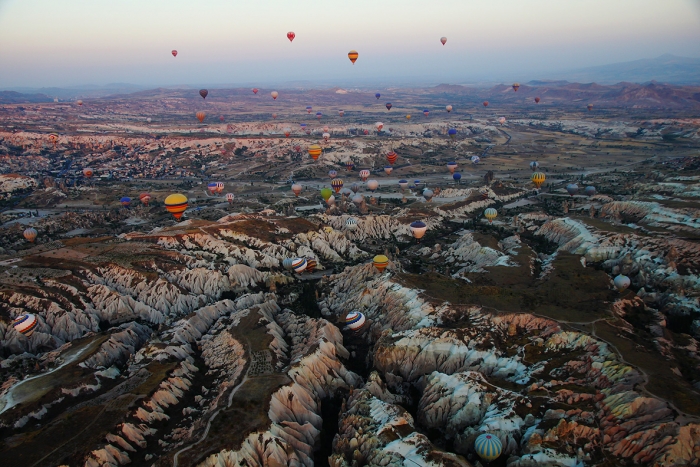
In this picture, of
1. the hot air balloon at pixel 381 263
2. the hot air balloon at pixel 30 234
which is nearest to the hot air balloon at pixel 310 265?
the hot air balloon at pixel 381 263

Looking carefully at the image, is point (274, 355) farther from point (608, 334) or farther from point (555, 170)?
point (555, 170)

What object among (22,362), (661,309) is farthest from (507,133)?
(22,362)

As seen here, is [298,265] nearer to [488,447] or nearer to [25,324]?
[25,324]

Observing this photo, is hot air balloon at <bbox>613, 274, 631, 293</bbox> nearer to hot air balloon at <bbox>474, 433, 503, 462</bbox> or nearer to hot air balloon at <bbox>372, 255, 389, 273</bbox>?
hot air balloon at <bbox>372, 255, 389, 273</bbox>

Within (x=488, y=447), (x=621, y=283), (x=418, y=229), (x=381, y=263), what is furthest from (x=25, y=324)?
(x=621, y=283)

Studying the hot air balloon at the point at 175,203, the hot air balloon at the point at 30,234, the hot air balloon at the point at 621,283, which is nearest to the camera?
the hot air balloon at the point at 621,283

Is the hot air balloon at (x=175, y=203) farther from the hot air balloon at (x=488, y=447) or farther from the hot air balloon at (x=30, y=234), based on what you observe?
the hot air balloon at (x=488, y=447)

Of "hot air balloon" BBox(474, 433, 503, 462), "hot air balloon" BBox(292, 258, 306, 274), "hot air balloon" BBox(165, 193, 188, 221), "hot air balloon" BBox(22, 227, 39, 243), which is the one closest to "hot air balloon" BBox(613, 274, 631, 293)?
"hot air balloon" BBox(474, 433, 503, 462)
